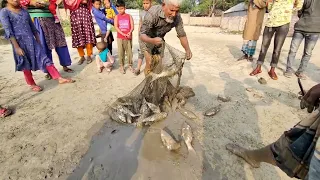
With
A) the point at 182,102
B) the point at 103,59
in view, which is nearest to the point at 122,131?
the point at 182,102

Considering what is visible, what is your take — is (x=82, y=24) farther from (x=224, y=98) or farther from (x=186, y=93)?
(x=224, y=98)

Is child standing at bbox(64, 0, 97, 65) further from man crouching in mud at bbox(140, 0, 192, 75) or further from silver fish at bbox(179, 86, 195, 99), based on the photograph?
silver fish at bbox(179, 86, 195, 99)

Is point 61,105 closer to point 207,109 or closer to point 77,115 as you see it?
point 77,115

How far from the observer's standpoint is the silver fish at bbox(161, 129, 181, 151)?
2486 mm

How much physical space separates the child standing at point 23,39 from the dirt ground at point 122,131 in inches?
21.7

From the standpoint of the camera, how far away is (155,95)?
3.35 metres

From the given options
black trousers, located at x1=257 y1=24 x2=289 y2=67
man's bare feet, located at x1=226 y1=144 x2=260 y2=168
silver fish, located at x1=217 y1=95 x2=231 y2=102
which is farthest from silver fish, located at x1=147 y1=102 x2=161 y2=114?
black trousers, located at x1=257 y1=24 x2=289 y2=67

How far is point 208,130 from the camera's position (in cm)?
289

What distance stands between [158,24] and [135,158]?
2139 millimetres

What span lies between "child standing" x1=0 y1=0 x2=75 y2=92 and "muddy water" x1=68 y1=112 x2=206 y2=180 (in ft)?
7.30

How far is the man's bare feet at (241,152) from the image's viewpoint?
2168mm

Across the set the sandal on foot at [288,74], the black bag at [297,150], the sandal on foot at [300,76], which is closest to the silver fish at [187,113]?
the black bag at [297,150]

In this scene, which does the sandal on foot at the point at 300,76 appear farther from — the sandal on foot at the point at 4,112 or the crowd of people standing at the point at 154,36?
the sandal on foot at the point at 4,112

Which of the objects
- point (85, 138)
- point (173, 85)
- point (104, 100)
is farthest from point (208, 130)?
point (104, 100)
